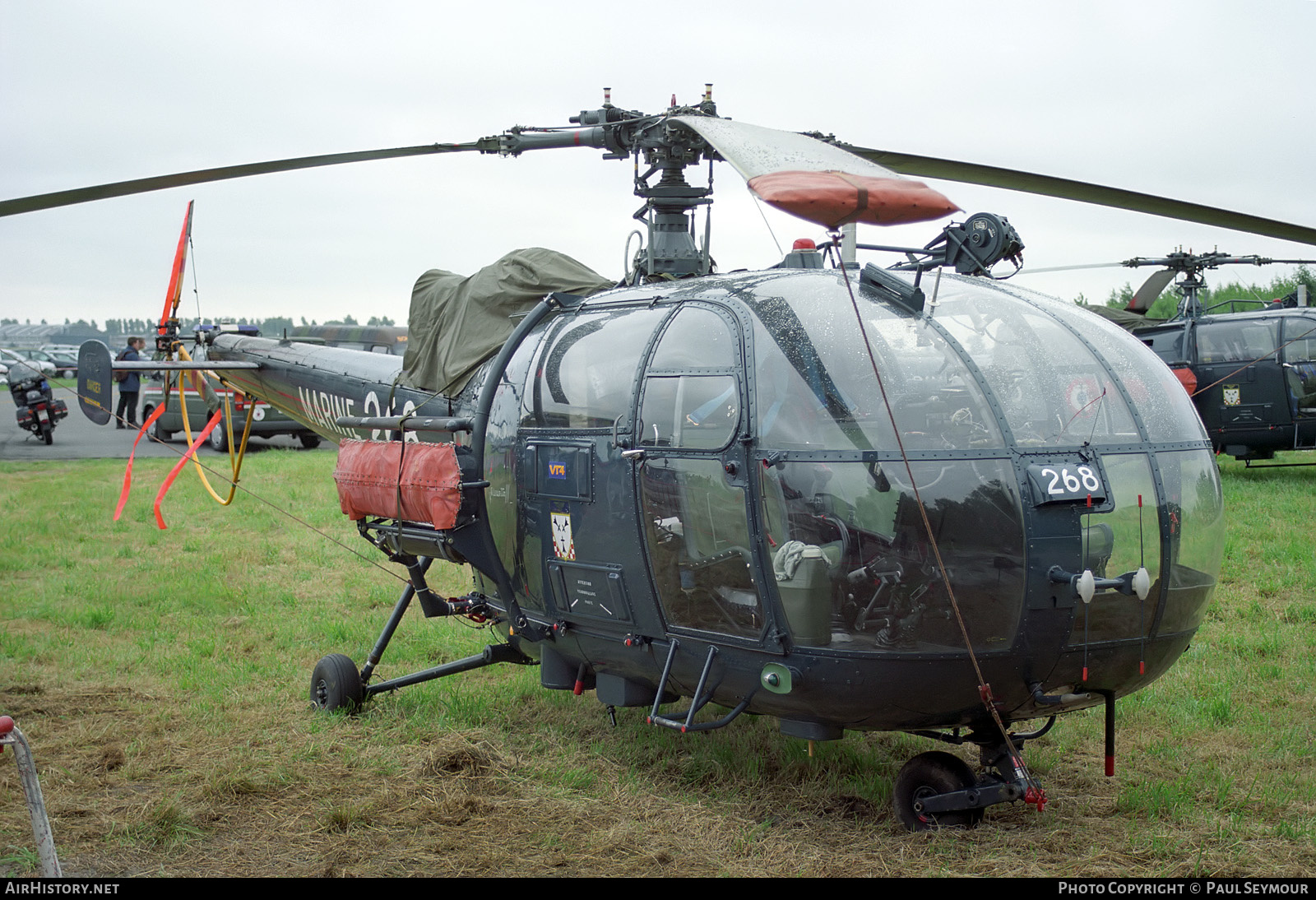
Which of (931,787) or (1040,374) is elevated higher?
(1040,374)

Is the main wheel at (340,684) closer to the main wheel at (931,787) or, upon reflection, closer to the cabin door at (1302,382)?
the main wheel at (931,787)

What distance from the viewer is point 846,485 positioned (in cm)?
366

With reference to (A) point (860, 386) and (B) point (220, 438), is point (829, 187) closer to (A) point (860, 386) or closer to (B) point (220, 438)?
(A) point (860, 386)

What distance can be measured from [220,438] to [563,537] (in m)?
16.2

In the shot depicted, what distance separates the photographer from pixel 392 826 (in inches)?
175

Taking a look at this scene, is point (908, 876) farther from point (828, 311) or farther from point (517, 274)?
point (517, 274)

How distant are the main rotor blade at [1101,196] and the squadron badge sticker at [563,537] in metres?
2.05

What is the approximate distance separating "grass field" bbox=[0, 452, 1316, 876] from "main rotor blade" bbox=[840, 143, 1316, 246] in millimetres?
2280

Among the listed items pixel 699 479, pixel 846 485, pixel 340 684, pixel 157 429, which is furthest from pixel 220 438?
pixel 846 485

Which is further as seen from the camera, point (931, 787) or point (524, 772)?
point (524, 772)

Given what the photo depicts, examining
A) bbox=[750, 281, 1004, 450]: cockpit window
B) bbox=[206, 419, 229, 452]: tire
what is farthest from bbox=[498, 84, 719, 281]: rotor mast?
bbox=[206, 419, 229, 452]: tire

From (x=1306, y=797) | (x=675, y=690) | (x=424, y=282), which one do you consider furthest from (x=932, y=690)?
(x=424, y=282)

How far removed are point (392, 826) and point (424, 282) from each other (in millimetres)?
3180

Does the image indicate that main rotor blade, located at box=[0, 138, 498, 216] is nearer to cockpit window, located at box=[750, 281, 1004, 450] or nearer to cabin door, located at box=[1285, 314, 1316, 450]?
cockpit window, located at box=[750, 281, 1004, 450]
